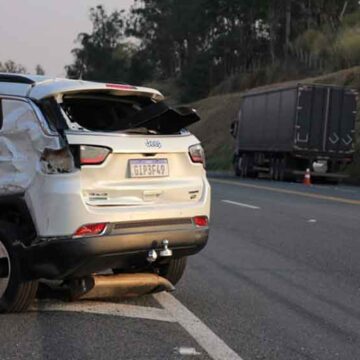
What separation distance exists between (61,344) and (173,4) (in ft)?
299

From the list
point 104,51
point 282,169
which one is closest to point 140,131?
point 282,169

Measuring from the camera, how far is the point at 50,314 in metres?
6.35

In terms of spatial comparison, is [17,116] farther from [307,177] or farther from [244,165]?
[244,165]

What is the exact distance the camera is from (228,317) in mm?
6387

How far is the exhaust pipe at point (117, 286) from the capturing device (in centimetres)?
644

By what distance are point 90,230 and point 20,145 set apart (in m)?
0.91

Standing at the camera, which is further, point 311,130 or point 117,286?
point 311,130

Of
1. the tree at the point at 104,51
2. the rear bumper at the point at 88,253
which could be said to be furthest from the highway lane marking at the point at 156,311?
the tree at the point at 104,51

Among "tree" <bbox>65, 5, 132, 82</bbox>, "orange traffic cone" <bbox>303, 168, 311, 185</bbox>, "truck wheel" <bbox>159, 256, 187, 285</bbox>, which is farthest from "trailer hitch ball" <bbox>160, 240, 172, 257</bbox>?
"tree" <bbox>65, 5, 132, 82</bbox>

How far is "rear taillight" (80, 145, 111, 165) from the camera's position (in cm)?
598

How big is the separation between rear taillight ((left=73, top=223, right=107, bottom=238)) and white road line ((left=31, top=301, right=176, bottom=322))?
2.65ft

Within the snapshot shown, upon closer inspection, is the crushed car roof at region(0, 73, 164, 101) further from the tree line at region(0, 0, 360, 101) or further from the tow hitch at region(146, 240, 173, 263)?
the tree line at region(0, 0, 360, 101)

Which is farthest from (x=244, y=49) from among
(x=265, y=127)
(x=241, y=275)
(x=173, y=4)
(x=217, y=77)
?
(x=241, y=275)

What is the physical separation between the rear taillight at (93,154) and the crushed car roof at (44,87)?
55 cm
